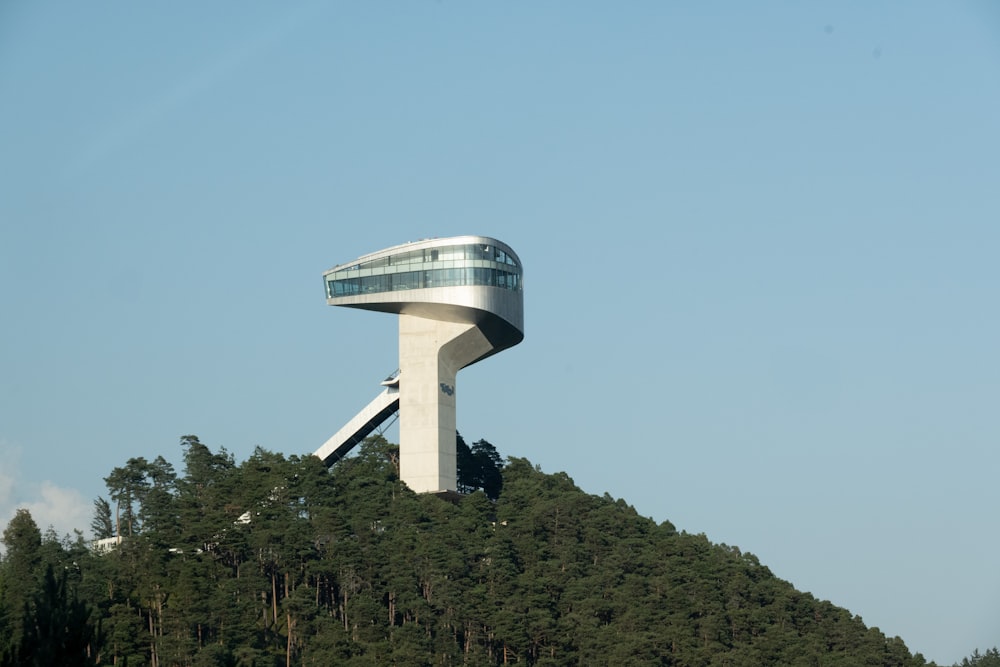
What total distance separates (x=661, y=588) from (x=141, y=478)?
34333 millimetres

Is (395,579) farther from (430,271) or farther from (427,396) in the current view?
(430,271)

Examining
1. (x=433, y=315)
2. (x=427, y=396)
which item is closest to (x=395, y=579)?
(x=427, y=396)

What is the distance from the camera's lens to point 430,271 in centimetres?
11512

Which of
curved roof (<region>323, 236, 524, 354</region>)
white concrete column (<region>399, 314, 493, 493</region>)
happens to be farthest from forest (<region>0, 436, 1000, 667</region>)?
curved roof (<region>323, 236, 524, 354</region>)

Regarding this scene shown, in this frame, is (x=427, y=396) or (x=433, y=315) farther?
(x=433, y=315)

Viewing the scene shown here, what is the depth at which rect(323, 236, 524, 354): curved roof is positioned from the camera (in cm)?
11462

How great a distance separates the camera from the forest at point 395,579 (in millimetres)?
93375

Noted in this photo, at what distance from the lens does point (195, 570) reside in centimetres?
9562

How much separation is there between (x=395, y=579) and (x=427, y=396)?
15762mm

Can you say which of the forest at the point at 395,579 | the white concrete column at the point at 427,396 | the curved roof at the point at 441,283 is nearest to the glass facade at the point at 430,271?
the curved roof at the point at 441,283

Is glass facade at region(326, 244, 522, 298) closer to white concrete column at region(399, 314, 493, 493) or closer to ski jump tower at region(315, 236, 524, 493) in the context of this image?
ski jump tower at region(315, 236, 524, 493)

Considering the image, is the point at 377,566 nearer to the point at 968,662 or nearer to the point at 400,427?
the point at 400,427

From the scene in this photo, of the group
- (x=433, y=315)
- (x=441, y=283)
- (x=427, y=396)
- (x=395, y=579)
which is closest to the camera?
(x=395, y=579)

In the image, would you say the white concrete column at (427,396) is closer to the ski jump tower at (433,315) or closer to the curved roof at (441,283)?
the ski jump tower at (433,315)
